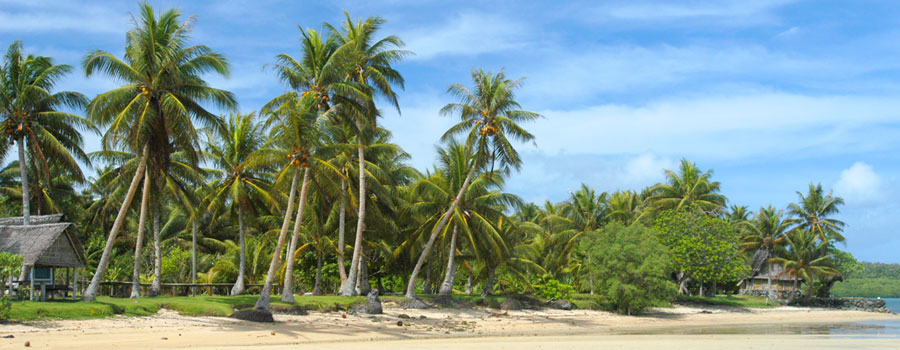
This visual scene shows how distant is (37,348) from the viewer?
14.0 m

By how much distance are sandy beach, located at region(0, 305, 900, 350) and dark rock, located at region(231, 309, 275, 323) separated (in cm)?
35

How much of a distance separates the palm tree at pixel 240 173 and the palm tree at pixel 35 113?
18.2 feet

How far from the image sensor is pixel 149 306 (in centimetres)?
2075

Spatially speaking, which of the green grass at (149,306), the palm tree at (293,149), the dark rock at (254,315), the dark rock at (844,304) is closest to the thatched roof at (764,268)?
the dark rock at (844,304)

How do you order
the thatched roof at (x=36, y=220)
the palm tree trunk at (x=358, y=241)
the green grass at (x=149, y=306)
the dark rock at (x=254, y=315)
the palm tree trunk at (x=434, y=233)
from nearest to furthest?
the green grass at (x=149, y=306) → the dark rock at (x=254, y=315) → the thatched roof at (x=36, y=220) → the palm tree trunk at (x=358, y=241) → the palm tree trunk at (x=434, y=233)

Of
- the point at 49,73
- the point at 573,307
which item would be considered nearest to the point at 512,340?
the point at 573,307

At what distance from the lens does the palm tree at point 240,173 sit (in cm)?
2888

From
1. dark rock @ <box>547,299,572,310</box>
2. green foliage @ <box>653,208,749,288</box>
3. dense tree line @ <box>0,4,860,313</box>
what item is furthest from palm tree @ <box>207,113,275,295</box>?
green foliage @ <box>653,208,749,288</box>

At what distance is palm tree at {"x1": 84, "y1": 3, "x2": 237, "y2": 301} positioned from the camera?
21.7 m

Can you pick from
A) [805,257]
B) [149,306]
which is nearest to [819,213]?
[805,257]

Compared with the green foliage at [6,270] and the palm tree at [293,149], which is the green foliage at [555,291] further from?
the green foliage at [6,270]

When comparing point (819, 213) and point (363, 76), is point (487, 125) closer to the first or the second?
point (363, 76)

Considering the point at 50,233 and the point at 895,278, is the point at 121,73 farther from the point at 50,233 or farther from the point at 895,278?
the point at 895,278

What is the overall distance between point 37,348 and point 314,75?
15.8 metres
